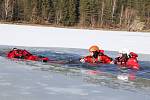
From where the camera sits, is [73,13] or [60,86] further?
[73,13]

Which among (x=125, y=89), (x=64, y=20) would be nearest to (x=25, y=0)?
(x=64, y=20)

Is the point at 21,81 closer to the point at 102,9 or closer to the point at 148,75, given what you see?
the point at 148,75

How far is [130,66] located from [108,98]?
498 cm

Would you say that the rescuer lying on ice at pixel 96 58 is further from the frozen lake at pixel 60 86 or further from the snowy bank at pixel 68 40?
the snowy bank at pixel 68 40

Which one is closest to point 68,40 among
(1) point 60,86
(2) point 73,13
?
(1) point 60,86

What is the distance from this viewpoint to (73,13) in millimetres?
48562

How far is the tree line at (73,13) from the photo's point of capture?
4666cm

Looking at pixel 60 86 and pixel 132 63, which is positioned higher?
pixel 132 63

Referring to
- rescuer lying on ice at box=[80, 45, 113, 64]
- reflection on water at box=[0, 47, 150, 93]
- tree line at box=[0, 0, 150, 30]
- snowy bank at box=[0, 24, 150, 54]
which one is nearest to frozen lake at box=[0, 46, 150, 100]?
reflection on water at box=[0, 47, 150, 93]

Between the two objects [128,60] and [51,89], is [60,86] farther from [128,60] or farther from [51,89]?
[128,60]

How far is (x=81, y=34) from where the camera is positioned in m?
16.6

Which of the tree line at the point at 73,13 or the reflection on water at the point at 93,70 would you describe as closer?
the reflection on water at the point at 93,70

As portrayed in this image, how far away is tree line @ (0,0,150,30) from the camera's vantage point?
46.7 meters

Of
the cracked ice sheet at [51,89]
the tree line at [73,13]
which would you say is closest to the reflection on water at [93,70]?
the cracked ice sheet at [51,89]
